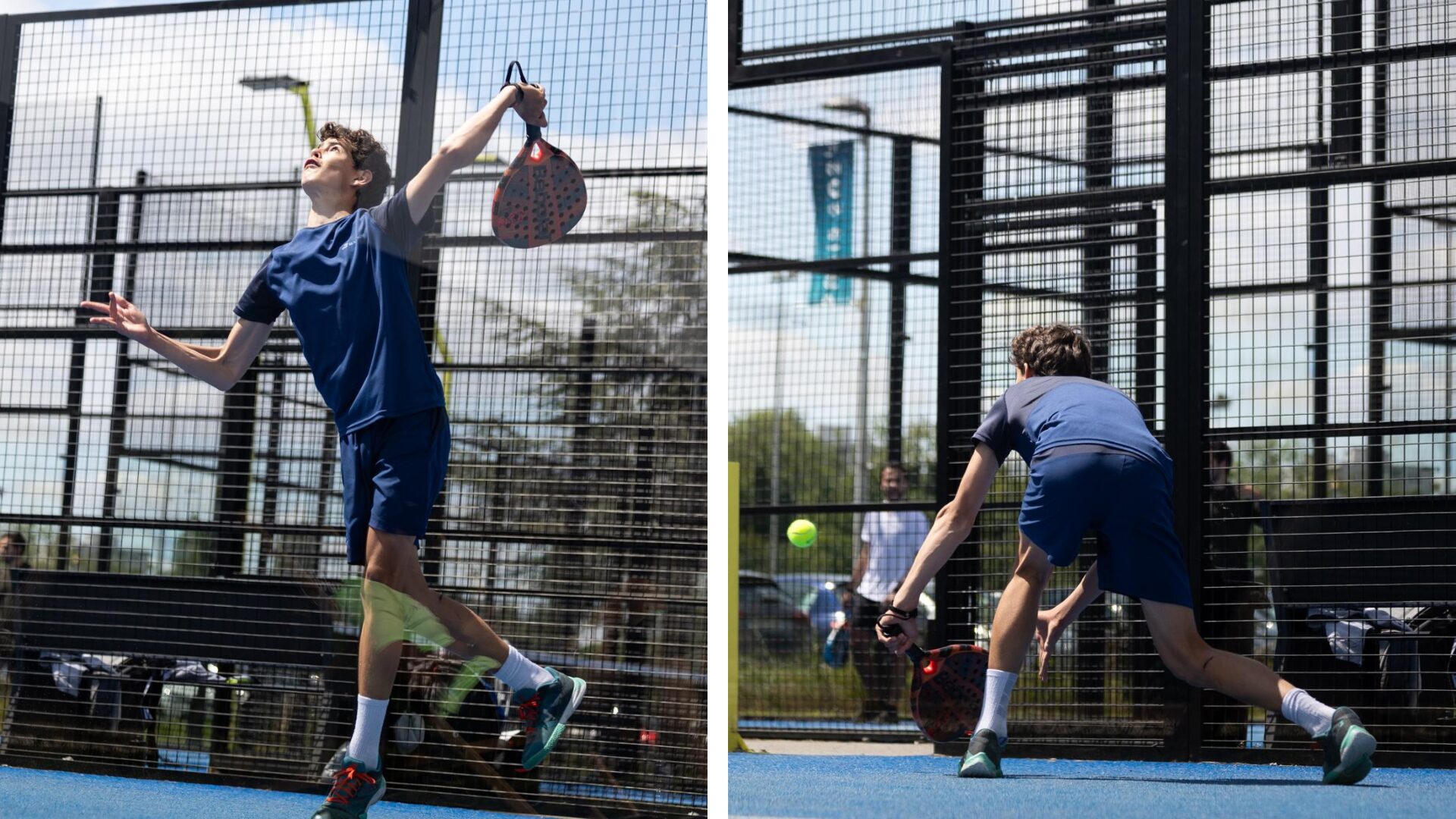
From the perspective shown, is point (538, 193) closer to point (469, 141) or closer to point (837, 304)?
point (469, 141)

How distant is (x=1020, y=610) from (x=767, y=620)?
6959mm

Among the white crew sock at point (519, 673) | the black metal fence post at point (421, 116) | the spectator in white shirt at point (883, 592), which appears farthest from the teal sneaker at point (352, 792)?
the spectator in white shirt at point (883, 592)

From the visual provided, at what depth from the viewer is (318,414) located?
5.08 m

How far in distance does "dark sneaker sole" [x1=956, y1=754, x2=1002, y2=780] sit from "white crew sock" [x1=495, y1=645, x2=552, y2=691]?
4.65 ft

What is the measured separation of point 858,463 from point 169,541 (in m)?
7.64

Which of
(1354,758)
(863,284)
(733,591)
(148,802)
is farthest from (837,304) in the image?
(148,802)

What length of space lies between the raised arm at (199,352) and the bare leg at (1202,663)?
2916mm

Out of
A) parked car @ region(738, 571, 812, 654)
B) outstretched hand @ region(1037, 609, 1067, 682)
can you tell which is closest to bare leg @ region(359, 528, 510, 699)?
outstretched hand @ region(1037, 609, 1067, 682)

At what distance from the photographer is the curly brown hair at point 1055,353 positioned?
471 centimetres

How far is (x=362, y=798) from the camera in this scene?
3.97 metres

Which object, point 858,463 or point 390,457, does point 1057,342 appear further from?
point 858,463

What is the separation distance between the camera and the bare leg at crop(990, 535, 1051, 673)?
14.9 feet

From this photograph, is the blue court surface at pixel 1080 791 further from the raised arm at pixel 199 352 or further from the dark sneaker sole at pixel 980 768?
the raised arm at pixel 199 352

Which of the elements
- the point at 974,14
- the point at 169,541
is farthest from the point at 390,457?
the point at 974,14
